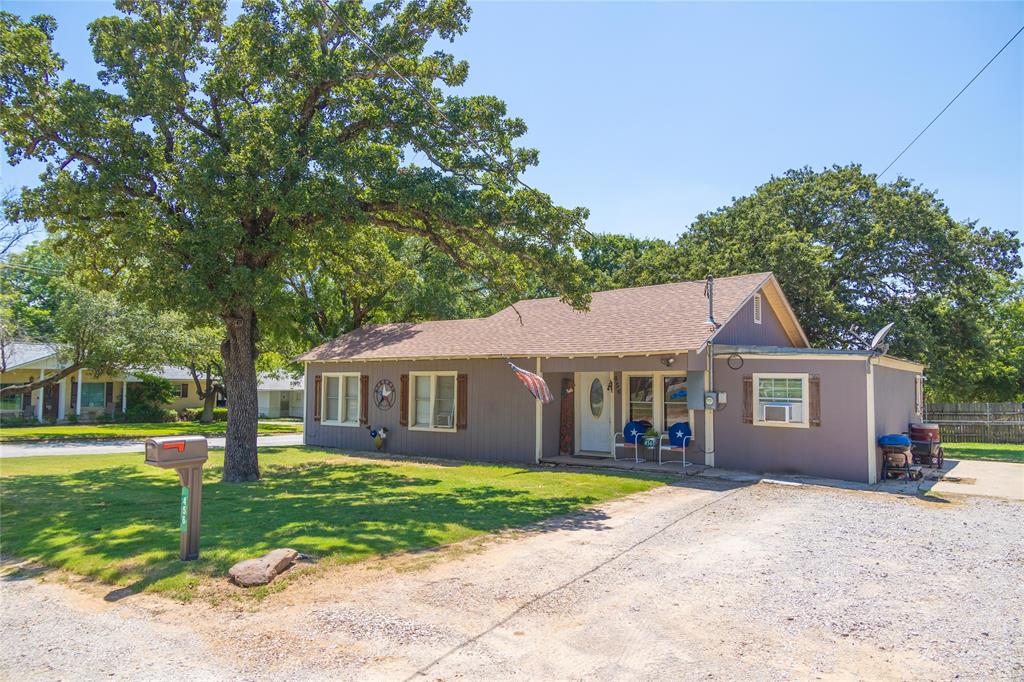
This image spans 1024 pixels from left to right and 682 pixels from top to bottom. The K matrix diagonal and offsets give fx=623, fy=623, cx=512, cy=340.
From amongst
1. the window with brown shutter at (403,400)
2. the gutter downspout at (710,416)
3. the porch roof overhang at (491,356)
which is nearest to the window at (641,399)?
the gutter downspout at (710,416)

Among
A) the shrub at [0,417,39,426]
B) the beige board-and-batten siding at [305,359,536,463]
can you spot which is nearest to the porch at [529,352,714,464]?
the beige board-and-batten siding at [305,359,536,463]

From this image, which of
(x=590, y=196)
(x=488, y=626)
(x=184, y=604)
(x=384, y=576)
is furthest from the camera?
(x=590, y=196)

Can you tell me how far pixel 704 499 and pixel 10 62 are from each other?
13456 millimetres

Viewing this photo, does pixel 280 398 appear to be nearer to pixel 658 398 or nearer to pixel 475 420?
pixel 475 420

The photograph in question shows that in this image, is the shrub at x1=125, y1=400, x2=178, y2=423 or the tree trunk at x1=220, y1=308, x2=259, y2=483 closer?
the tree trunk at x1=220, y1=308, x2=259, y2=483

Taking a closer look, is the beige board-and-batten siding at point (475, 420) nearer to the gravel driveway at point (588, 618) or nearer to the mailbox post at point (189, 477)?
the gravel driveway at point (588, 618)

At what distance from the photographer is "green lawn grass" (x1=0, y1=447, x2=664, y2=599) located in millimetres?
6340

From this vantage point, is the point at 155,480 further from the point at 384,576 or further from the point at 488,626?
the point at 488,626

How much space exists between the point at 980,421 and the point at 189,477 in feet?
84.2

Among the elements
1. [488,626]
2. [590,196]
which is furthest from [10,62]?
[488,626]

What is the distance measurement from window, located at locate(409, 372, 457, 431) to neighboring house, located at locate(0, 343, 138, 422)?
1782 centimetres

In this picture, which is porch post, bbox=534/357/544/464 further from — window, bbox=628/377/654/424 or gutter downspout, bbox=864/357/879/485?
gutter downspout, bbox=864/357/879/485

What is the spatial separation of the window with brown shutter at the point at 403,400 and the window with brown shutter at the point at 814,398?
10039 mm

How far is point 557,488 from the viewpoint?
11.0 m
